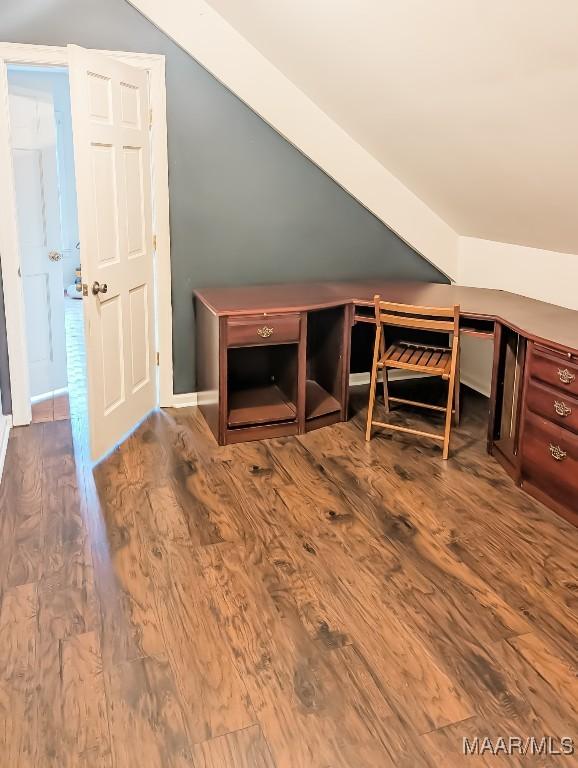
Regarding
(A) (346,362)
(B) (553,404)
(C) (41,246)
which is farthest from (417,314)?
(C) (41,246)

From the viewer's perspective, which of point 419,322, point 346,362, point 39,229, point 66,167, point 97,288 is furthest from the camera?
point 66,167

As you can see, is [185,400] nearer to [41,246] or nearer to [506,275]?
[41,246]

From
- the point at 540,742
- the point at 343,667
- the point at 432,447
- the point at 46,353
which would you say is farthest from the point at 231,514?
the point at 46,353

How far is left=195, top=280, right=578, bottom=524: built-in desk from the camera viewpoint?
2816 millimetres

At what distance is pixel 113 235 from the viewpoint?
3348 millimetres

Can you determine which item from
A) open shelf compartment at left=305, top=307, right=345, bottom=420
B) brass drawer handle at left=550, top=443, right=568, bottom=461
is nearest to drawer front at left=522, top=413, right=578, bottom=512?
brass drawer handle at left=550, top=443, right=568, bottom=461

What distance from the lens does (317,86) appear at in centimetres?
371

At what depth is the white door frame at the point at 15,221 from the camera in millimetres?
3355

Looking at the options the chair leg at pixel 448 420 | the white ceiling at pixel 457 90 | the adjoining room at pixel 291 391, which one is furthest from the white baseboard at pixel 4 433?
the white ceiling at pixel 457 90

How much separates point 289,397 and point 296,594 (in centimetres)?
166

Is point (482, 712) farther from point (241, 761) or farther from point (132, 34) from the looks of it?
point (132, 34)

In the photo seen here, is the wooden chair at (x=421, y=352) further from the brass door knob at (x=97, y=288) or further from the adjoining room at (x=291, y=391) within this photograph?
the brass door knob at (x=97, y=288)

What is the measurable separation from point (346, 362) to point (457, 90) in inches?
59.8

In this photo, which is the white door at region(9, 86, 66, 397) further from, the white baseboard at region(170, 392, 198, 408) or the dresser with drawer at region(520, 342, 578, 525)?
the dresser with drawer at region(520, 342, 578, 525)
